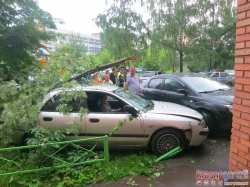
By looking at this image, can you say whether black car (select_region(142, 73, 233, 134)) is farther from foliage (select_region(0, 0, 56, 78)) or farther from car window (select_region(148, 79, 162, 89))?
foliage (select_region(0, 0, 56, 78))

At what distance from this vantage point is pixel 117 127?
3852 millimetres

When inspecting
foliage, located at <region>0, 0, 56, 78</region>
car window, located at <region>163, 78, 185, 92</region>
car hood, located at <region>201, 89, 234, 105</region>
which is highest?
foliage, located at <region>0, 0, 56, 78</region>

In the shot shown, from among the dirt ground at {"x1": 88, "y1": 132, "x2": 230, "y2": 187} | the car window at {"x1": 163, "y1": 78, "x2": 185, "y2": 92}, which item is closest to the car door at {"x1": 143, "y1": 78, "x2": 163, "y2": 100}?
the car window at {"x1": 163, "y1": 78, "x2": 185, "y2": 92}

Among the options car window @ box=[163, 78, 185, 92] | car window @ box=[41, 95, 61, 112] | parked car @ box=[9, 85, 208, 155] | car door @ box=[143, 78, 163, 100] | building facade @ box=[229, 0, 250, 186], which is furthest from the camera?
car door @ box=[143, 78, 163, 100]

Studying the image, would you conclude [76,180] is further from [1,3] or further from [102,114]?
[1,3]

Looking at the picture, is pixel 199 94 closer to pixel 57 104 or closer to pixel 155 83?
pixel 155 83

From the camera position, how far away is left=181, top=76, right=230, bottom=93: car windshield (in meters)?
5.40

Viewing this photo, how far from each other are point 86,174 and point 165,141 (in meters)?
1.61

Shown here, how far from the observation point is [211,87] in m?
5.54

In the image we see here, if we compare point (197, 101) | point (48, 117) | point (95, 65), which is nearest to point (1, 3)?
point (95, 65)

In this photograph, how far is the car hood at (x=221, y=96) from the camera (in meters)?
4.64

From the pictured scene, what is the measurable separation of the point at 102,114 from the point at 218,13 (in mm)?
16906

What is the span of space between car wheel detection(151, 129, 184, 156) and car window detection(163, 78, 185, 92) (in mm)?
2082

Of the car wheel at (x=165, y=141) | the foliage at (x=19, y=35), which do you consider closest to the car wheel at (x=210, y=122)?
the car wheel at (x=165, y=141)
